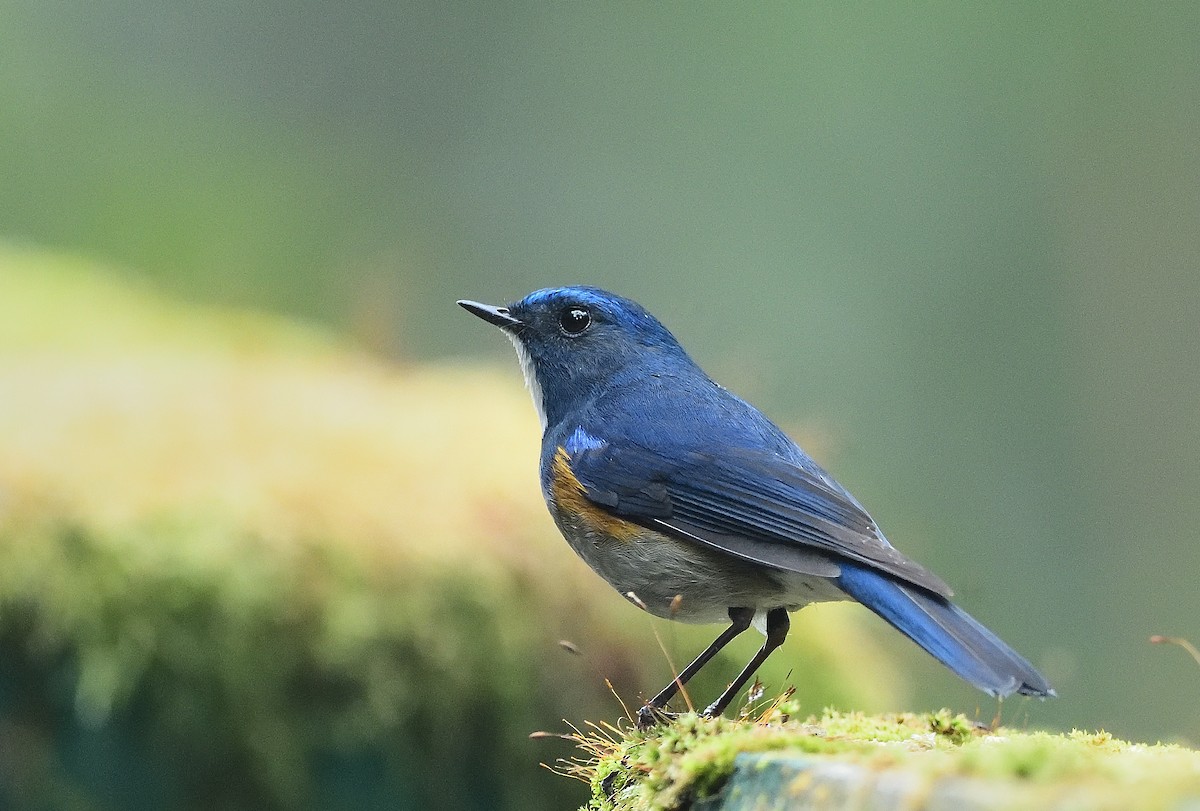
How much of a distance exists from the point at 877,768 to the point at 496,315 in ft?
7.72

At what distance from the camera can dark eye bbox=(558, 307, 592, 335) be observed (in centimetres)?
383

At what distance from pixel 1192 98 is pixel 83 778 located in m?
12.9

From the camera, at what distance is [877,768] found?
69.6 inches

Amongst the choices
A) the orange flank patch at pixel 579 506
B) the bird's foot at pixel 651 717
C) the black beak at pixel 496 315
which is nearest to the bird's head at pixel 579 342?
the black beak at pixel 496 315

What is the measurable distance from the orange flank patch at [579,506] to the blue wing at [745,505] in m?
0.02

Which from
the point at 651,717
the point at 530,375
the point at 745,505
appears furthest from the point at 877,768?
the point at 530,375

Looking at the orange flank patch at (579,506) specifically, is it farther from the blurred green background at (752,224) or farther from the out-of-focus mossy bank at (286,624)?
the blurred green background at (752,224)

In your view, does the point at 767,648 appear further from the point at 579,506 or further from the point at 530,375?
the point at 530,375

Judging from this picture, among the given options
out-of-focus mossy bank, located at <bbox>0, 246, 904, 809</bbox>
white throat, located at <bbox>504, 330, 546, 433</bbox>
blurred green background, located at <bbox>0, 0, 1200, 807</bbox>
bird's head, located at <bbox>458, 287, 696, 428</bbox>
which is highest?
blurred green background, located at <bbox>0, 0, 1200, 807</bbox>

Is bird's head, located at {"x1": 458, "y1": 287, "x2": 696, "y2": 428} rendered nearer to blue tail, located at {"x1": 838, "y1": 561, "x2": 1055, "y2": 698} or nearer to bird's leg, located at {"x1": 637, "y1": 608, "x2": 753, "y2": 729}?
bird's leg, located at {"x1": 637, "y1": 608, "x2": 753, "y2": 729}

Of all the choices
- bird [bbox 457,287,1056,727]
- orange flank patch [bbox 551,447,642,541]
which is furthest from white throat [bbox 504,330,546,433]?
orange flank patch [bbox 551,447,642,541]

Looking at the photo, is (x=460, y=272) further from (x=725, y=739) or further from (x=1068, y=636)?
(x=725, y=739)

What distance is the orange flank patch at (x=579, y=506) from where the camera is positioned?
3098 millimetres

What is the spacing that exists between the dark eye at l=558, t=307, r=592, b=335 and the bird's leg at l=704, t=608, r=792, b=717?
1.14m
